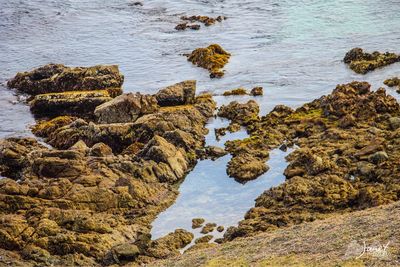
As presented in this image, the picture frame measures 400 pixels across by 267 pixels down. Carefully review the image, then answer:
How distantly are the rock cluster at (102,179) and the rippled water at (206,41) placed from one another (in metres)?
2.48

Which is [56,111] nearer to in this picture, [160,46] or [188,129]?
[188,129]

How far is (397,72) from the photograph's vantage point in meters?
49.0

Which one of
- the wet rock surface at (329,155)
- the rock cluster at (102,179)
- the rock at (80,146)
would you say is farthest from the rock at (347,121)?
the rock at (80,146)

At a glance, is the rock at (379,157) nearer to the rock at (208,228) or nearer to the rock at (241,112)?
the rock at (208,228)

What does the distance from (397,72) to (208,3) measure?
39.1m

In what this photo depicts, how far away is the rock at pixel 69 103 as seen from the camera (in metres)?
48.0

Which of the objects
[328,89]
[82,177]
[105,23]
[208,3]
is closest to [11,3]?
[105,23]

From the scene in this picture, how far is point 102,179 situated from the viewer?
32656mm

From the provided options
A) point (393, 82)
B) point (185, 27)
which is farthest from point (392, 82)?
point (185, 27)

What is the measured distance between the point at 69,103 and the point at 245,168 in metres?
19.6

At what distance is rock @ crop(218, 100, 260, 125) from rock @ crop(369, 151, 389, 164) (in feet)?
36.9

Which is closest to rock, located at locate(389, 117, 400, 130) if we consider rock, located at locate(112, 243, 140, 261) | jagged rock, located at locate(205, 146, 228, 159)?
jagged rock, located at locate(205, 146, 228, 159)

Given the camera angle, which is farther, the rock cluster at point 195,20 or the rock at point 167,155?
the rock cluster at point 195,20

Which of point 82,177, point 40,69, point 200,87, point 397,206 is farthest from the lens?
point 40,69
